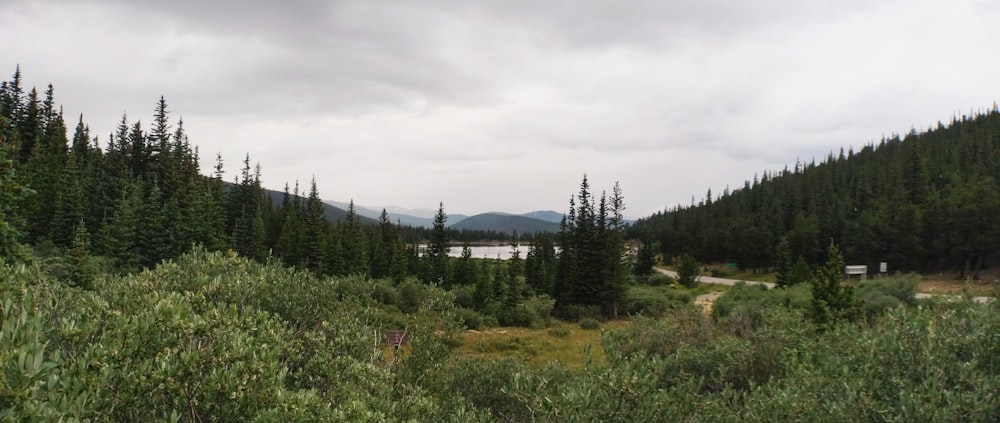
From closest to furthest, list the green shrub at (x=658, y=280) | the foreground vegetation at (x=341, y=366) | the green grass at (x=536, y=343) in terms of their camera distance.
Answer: the foreground vegetation at (x=341, y=366) → the green grass at (x=536, y=343) → the green shrub at (x=658, y=280)

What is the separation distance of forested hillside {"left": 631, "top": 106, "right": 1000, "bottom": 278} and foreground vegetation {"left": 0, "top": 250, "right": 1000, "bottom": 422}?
48.9 m

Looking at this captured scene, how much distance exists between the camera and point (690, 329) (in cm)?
2412

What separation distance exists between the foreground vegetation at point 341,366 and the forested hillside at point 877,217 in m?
48.9

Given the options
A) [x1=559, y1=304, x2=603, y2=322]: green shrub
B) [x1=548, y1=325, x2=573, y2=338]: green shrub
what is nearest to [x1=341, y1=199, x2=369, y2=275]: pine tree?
[x1=559, y1=304, x2=603, y2=322]: green shrub

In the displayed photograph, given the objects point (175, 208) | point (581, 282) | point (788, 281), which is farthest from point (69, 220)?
point (788, 281)

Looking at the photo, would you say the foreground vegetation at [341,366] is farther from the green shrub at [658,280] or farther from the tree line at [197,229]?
the green shrub at [658,280]

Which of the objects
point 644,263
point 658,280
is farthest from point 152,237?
point 644,263

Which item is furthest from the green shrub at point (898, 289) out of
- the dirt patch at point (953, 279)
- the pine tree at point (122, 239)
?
the pine tree at point (122, 239)

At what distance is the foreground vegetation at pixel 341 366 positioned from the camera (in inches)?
264

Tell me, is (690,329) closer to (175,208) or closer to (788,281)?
(788,281)

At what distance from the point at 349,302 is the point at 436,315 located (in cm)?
311

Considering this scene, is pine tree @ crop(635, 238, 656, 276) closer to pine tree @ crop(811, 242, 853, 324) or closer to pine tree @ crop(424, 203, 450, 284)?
pine tree @ crop(424, 203, 450, 284)

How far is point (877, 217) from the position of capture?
85562 mm

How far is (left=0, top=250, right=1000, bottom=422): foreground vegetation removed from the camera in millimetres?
6707
